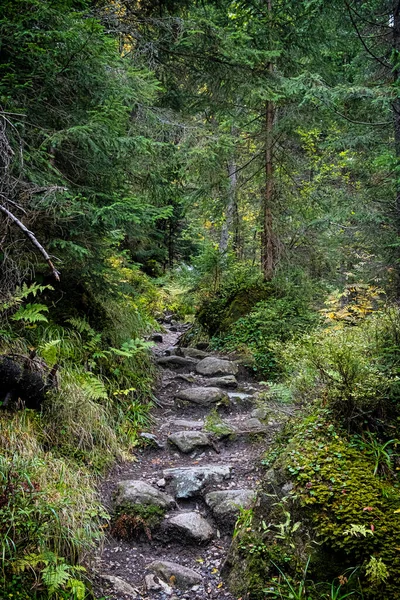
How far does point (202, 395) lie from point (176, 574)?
3312 mm

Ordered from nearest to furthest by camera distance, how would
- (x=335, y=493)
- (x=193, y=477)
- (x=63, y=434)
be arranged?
(x=335, y=493)
(x=63, y=434)
(x=193, y=477)

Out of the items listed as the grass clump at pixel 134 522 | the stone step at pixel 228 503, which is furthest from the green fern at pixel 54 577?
the stone step at pixel 228 503

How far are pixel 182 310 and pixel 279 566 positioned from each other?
12515 mm

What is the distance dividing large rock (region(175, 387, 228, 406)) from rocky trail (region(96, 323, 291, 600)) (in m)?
0.02

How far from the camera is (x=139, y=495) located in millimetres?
4008

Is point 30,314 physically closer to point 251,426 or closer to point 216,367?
point 251,426

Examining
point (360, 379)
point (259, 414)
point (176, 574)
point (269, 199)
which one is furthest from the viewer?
point (269, 199)

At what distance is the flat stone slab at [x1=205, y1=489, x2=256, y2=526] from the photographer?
387 centimetres

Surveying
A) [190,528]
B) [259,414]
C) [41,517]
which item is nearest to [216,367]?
[259,414]

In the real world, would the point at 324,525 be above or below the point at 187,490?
above

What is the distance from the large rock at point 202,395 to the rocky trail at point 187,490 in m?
0.02

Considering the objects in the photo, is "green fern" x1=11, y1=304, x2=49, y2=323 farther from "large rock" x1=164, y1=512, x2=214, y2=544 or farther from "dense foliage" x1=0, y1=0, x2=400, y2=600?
"large rock" x1=164, y1=512, x2=214, y2=544

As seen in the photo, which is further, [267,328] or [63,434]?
[267,328]

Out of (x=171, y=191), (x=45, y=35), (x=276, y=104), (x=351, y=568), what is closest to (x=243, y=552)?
(x=351, y=568)
